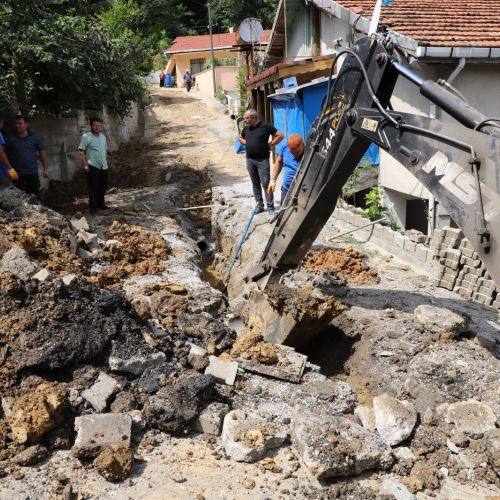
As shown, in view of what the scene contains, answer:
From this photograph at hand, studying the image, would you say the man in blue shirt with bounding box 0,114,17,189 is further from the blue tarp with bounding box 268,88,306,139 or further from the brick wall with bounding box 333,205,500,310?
the blue tarp with bounding box 268,88,306,139

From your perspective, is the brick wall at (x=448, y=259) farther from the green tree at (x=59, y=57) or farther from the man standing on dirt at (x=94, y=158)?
the green tree at (x=59, y=57)

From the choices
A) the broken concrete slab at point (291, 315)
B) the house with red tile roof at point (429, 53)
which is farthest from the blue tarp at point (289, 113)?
the broken concrete slab at point (291, 315)

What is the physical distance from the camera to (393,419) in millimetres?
3986

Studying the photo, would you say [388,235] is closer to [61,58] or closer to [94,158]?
[94,158]

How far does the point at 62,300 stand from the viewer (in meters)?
4.63

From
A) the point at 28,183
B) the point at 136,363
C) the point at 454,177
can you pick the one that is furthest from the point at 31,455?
the point at 28,183

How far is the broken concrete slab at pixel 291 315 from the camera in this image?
5.09m

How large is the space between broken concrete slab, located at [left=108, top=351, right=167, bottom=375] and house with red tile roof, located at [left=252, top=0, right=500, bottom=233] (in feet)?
16.0

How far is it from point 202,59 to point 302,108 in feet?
97.2

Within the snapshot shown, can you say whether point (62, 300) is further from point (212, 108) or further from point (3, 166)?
point (212, 108)

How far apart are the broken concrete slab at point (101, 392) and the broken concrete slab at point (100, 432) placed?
240 mm

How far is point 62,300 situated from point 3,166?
4519 mm

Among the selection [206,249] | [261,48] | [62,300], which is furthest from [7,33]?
[261,48]

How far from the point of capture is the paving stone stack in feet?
21.1
